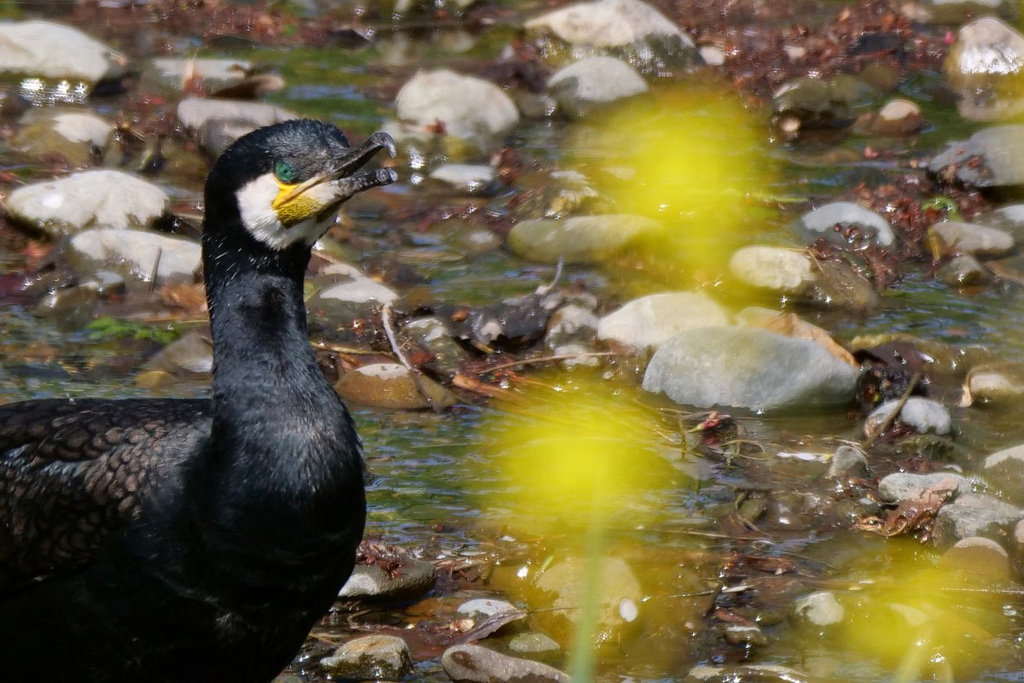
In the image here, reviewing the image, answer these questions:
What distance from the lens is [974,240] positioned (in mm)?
8266

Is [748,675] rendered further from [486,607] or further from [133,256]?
[133,256]

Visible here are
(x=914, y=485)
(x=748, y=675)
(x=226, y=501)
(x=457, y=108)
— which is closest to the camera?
(x=226, y=501)

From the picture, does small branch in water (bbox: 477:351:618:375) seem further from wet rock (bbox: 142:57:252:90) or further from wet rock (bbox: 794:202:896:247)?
wet rock (bbox: 142:57:252:90)

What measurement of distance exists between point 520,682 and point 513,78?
7335 millimetres

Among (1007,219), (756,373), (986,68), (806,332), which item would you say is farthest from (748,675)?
(986,68)

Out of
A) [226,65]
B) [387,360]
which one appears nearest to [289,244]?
[387,360]

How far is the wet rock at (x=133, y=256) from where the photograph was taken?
780 cm

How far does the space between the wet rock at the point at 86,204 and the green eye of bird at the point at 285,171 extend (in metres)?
4.54

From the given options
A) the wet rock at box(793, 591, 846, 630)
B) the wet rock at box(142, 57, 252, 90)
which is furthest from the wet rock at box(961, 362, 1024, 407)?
the wet rock at box(142, 57, 252, 90)

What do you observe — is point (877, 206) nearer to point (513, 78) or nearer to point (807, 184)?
point (807, 184)

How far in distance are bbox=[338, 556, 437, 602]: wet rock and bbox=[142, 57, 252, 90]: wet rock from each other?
20.3ft

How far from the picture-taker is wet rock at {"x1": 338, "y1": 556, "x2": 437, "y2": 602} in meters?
5.03

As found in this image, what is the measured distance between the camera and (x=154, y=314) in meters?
7.57

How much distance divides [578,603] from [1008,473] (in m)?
1.88
